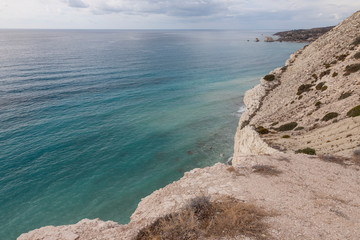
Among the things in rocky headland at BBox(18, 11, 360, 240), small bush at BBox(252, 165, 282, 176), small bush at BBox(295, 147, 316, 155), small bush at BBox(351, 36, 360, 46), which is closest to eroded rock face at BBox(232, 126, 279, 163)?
rocky headland at BBox(18, 11, 360, 240)

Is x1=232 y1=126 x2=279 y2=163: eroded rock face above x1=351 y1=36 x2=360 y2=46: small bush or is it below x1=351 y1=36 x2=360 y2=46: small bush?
below

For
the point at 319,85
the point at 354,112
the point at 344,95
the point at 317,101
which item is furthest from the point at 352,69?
the point at 354,112

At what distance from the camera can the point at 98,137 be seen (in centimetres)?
4100

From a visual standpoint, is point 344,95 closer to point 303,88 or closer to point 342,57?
point 303,88

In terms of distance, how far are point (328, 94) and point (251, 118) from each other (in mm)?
12487

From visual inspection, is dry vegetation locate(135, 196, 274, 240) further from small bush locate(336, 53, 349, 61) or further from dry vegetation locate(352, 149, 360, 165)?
small bush locate(336, 53, 349, 61)

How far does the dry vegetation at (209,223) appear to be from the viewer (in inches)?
375

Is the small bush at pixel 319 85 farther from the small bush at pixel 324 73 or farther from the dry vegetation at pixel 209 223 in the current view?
the dry vegetation at pixel 209 223

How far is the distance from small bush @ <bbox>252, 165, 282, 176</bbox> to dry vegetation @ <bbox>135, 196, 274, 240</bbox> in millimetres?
4706

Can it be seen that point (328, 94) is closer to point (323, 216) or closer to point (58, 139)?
point (323, 216)

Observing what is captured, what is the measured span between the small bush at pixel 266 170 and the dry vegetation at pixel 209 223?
185 inches

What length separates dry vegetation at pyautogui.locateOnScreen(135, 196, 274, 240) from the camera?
31.3 feet

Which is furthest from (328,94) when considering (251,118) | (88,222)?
(88,222)

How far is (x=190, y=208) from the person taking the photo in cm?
1098
